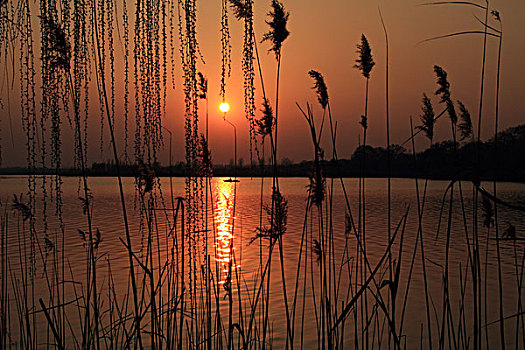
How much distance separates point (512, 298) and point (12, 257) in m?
9.98

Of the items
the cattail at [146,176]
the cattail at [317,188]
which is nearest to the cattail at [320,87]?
the cattail at [317,188]

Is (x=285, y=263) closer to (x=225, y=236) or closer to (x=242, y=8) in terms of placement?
(x=225, y=236)

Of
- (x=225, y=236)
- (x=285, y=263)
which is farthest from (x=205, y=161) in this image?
(x=225, y=236)

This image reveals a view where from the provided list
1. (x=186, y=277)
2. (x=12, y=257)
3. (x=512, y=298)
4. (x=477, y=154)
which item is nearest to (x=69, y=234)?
(x=12, y=257)

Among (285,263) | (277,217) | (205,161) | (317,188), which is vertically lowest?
(285,263)

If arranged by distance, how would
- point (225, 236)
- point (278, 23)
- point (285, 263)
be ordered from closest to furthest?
point (278, 23) → point (285, 263) → point (225, 236)

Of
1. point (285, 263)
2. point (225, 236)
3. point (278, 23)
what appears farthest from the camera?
point (225, 236)

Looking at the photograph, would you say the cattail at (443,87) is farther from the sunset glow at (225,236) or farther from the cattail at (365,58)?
the sunset glow at (225,236)

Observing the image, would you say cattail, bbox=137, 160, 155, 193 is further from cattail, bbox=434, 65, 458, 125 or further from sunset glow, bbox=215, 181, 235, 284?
cattail, bbox=434, 65, 458, 125

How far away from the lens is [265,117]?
212 cm

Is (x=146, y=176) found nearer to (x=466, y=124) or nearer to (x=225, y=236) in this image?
(x=466, y=124)

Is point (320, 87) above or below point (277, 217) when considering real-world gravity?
above

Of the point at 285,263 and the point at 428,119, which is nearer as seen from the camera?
the point at 428,119

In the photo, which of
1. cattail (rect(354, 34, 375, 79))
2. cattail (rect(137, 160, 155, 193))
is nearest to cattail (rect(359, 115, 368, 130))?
cattail (rect(354, 34, 375, 79))
